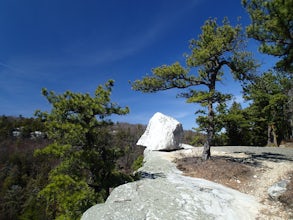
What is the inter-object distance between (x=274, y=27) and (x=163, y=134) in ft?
40.1

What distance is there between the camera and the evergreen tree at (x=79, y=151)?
240 inches

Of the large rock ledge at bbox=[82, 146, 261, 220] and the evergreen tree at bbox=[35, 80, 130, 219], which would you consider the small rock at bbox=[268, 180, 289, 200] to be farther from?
the evergreen tree at bbox=[35, 80, 130, 219]

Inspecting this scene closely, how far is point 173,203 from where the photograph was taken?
18.6 ft

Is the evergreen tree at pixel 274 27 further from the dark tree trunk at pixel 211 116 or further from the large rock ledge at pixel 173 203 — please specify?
the large rock ledge at pixel 173 203

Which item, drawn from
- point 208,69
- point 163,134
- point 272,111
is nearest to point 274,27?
point 208,69

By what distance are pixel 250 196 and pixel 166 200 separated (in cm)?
309

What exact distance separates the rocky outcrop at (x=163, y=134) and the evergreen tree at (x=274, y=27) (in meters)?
10.9

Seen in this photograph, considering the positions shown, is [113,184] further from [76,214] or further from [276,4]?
[276,4]

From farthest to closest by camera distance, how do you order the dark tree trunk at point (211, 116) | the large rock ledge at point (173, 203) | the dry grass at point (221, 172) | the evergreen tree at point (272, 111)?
1. the evergreen tree at point (272, 111)
2. the dark tree trunk at point (211, 116)
3. the dry grass at point (221, 172)
4. the large rock ledge at point (173, 203)

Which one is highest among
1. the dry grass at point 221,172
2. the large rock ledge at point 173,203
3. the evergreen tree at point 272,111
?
the evergreen tree at point 272,111

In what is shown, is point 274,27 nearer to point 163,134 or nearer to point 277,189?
point 277,189

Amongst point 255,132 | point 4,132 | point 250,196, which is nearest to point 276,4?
point 250,196

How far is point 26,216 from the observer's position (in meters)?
21.1

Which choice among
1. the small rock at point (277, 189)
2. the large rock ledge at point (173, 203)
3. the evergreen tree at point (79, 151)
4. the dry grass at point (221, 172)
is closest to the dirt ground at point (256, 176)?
the dry grass at point (221, 172)
